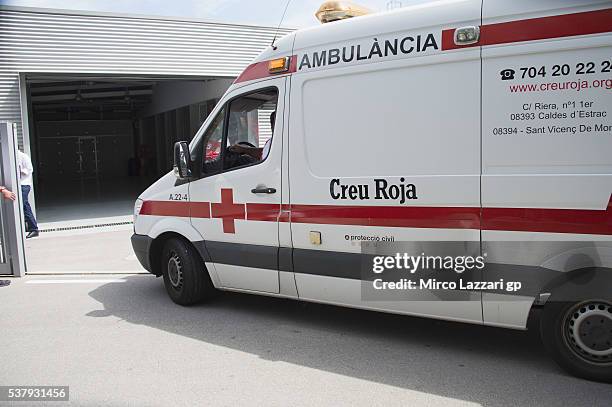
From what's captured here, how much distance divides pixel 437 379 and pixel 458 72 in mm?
2089

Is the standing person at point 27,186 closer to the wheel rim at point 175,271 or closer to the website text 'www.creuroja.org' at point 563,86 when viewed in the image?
the wheel rim at point 175,271

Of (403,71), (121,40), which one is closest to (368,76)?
(403,71)

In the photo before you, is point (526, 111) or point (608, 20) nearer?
point (608, 20)

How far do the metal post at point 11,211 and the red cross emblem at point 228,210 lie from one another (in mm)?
3562

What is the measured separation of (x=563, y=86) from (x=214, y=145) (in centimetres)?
305

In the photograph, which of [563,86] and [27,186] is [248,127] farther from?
[27,186]

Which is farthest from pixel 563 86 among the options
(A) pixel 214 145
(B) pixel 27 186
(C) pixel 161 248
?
(B) pixel 27 186

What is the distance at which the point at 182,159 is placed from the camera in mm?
5328

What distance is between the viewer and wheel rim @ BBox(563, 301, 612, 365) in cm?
351

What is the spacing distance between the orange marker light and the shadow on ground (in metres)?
2.24

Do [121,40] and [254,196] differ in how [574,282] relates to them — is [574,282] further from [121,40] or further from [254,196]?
[121,40]

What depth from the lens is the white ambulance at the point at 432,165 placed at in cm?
352

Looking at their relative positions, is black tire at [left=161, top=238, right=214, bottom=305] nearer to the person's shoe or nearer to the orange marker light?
the orange marker light

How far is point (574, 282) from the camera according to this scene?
11.7 feet
